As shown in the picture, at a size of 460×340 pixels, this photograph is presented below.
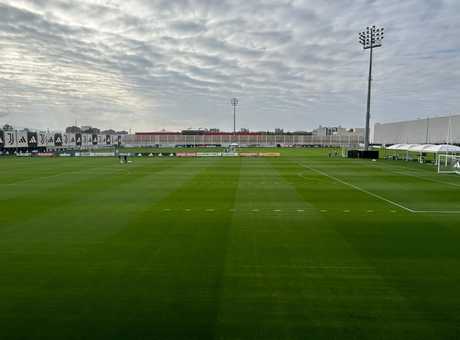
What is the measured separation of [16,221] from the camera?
13.5 m

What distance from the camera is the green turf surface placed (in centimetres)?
591

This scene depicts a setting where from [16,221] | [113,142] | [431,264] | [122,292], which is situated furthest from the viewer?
[113,142]

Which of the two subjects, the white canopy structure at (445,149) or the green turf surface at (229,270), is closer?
the green turf surface at (229,270)

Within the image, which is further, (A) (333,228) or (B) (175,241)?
(A) (333,228)

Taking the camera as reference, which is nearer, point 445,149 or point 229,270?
point 229,270

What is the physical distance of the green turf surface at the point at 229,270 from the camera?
233 inches

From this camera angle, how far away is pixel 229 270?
27.2 feet

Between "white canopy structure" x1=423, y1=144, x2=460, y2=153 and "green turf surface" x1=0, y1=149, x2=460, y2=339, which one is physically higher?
"white canopy structure" x1=423, y1=144, x2=460, y2=153

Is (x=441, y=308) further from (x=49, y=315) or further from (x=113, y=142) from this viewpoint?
(x=113, y=142)

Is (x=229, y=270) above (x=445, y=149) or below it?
below

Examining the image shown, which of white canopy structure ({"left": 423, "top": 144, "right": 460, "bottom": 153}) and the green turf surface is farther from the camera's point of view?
white canopy structure ({"left": 423, "top": 144, "right": 460, "bottom": 153})

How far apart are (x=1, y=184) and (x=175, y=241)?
68.1 feet

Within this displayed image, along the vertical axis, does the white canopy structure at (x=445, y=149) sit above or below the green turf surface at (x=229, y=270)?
above

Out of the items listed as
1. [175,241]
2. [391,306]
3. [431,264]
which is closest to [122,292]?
[175,241]
